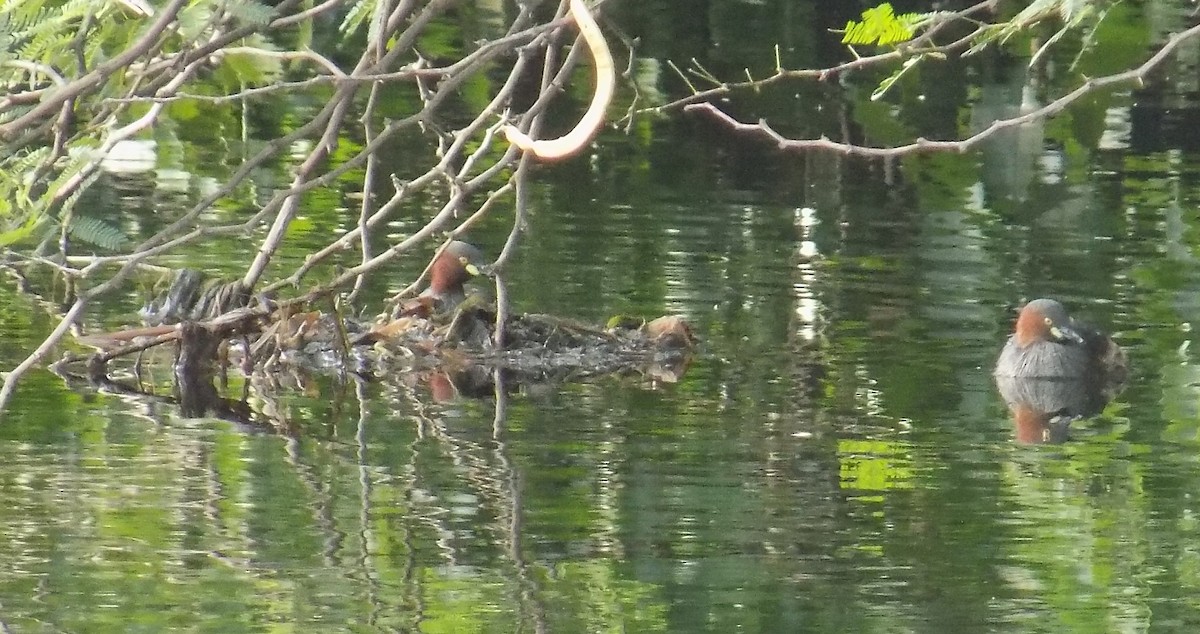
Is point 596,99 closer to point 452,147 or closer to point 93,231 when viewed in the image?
point 93,231

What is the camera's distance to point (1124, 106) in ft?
75.7

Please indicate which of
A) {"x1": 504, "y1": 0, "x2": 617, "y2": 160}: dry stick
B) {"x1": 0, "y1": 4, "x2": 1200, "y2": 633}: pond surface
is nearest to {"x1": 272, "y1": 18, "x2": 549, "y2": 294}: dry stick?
{"x1": 0, "y1": 4, "x2": 1200, "y2": 633}: pond surface

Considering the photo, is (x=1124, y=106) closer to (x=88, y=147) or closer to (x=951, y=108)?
(x=951, y=108)

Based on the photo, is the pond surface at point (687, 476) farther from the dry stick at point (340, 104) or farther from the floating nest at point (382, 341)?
the dry stick at point (340, 104)

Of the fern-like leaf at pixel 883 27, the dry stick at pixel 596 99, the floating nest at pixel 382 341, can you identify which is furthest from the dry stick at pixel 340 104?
the dry stick at pixel 596 99

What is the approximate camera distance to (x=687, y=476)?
28.0 ft

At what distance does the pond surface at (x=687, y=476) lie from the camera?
686cm

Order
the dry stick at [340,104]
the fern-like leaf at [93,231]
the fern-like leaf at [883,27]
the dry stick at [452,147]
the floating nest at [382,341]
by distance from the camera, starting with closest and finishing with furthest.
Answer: the fern-like leaf at [93,231], the fern-like leaf at [883,27], the dry stick at [340,104], the dry stick at [452,147], the floating nest at [382,341]

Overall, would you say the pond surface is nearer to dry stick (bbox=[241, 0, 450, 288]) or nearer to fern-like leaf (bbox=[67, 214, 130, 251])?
dry stick (bbox=[241, 0, 450, 288])

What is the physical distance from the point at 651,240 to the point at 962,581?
6789mm

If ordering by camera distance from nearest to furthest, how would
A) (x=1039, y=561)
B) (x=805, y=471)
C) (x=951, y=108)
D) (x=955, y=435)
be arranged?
1. (x=1039, y=561)
2. (x=805, y=471)
3. (x=955, y=435)
4. (x=951, y=108)

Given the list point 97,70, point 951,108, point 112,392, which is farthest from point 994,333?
point 951,108

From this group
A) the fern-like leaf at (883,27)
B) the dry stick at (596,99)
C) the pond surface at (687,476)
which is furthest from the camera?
the fern-like leaf at (883,27)

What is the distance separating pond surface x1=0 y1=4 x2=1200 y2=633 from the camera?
270 inches
